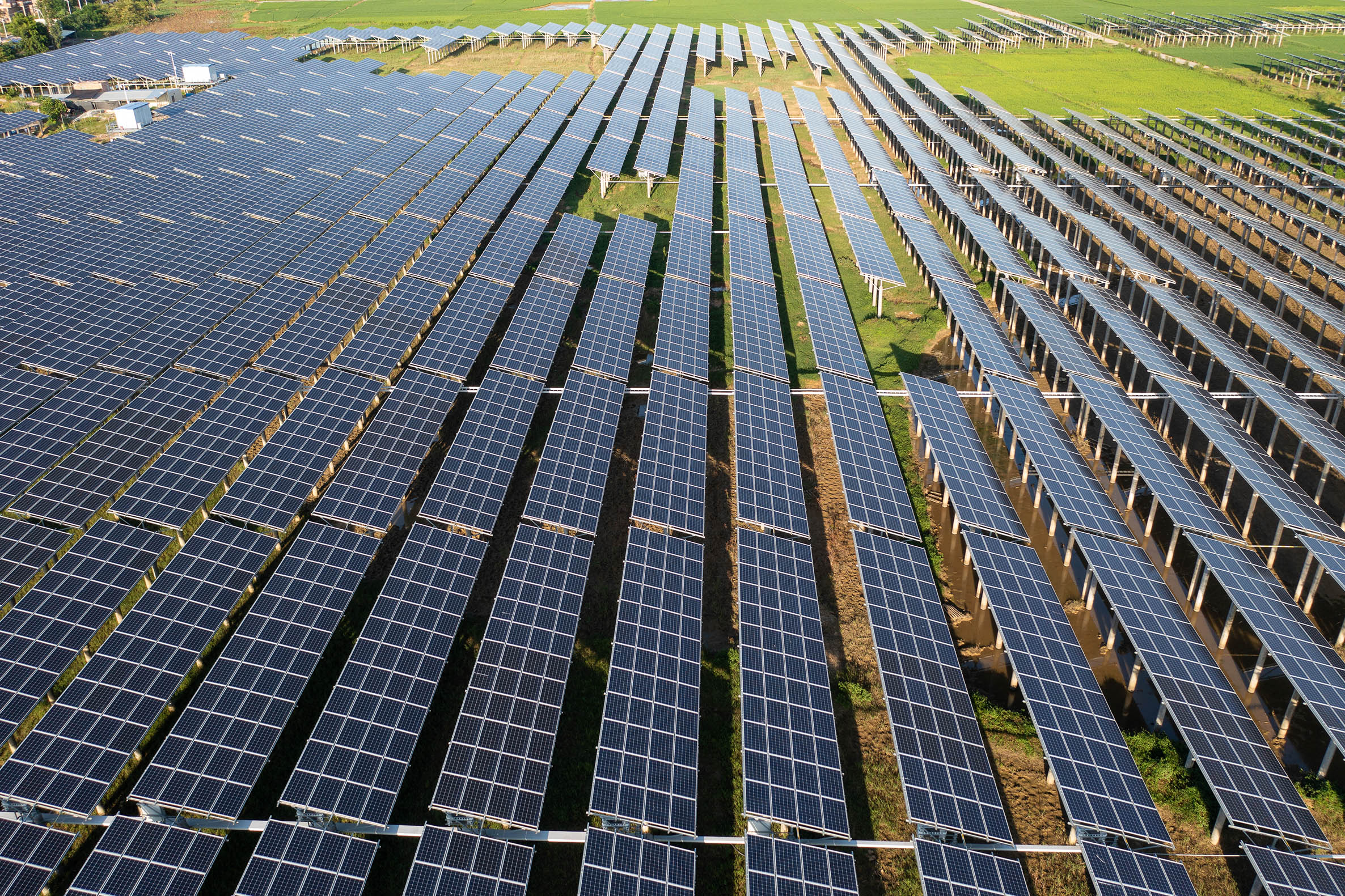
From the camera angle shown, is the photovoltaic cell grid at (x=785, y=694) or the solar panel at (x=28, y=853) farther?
the photovoltaic cell grid at (x=785, y=694)

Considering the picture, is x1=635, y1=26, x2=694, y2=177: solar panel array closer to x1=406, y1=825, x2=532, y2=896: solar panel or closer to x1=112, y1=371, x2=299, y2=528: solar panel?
x1=112, y1=371, x2=299, y2=528: solar panel

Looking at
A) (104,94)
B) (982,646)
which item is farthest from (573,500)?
(104,94)

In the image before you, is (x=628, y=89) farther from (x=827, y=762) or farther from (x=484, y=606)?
(x=827, y=762)

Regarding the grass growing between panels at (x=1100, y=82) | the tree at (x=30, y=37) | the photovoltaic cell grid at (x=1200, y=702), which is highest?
the grass growing between panels at (x=1100, y=82)

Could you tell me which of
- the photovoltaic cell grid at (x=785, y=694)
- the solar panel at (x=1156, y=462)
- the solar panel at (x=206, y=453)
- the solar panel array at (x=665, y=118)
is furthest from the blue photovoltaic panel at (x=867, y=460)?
the solar panel array at (x=665, y=118)

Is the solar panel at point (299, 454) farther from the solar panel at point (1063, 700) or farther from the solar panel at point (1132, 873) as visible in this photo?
the solar panel at point (1132, 873)

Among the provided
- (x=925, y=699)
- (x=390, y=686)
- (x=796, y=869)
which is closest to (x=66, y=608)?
(x=390, y=686)
